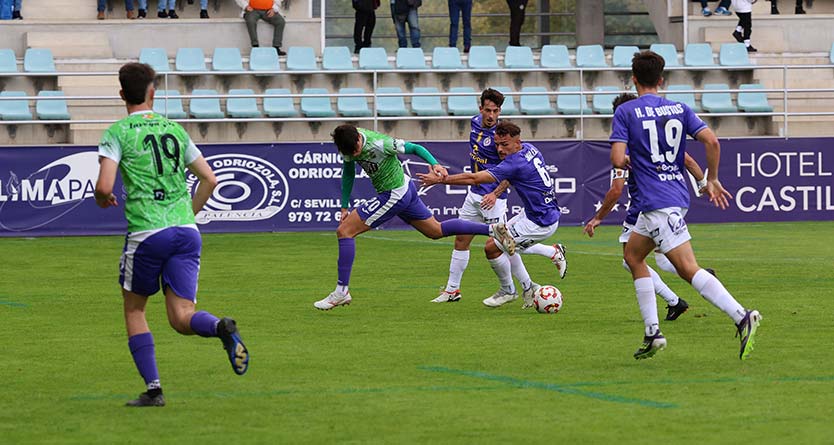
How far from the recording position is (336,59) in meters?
28.2

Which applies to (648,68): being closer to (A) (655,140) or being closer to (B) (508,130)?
(A) (655,140)

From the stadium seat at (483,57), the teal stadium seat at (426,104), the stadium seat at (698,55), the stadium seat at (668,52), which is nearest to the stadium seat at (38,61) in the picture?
the teal stadium seat at (426,104)

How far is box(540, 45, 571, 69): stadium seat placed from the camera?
2947cm

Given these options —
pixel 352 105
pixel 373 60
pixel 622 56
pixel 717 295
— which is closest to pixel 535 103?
pixel 622 56

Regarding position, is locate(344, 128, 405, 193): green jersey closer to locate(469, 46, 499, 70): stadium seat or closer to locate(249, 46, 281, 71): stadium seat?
locate(249, 46, 281, 71): stadium seat

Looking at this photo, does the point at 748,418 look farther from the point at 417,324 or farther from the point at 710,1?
the point at 710,1

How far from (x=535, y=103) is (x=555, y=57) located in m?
1.97

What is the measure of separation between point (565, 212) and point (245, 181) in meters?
5.55

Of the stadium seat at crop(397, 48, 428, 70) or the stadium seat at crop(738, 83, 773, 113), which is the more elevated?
the stadium seat at crop(397, 48, 428, 70)

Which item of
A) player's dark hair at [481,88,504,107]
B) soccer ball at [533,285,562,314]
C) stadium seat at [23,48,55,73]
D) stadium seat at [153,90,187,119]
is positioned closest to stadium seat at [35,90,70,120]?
stadium seat at [23,48,55,73]

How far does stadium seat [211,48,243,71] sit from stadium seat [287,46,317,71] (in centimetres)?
95

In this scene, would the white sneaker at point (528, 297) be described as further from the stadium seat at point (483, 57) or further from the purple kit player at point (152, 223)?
the stadium seat at point (483, 57)

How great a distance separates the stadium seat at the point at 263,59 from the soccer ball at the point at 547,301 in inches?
623

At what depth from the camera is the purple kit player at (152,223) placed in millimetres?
7781
